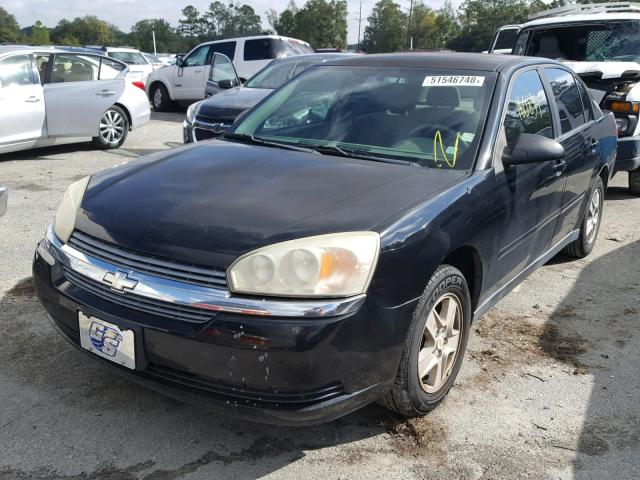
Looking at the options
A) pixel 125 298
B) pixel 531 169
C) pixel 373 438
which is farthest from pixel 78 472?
pixel 531 169

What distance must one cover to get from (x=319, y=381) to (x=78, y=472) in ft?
3.34

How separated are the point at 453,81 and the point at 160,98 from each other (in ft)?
44.2

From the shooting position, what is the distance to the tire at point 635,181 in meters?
7.41

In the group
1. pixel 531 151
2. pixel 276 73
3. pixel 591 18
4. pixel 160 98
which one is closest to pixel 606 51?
pixel 591 18

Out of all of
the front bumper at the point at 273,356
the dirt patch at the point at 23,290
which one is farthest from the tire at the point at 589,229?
the dirt patch at the point at 23,290

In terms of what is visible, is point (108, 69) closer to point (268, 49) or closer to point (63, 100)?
point (63, 100)

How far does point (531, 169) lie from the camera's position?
3.47 m

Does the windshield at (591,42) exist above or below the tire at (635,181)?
above

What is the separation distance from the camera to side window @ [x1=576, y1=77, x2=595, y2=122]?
15.5 ft

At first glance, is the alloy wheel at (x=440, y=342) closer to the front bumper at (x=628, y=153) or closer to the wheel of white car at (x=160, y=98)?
the front bumper at (x=628, y=153)

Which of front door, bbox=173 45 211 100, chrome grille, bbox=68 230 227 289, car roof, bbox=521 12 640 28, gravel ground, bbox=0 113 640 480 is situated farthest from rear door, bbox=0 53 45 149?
car roof, bbox=521 12 640 28

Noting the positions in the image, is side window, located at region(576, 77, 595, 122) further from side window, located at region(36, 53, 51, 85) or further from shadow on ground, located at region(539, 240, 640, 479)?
side window, located at region(36, 53, 51, 85)

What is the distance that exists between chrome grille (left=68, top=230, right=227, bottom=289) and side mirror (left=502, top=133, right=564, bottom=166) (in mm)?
1681

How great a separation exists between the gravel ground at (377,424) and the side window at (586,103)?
1.54 m
